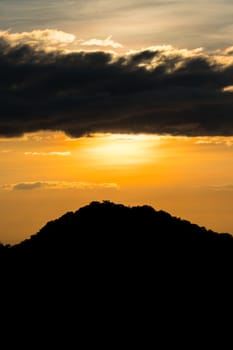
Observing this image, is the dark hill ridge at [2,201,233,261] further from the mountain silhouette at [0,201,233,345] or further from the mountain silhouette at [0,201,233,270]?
the mountain silhouette at [0,201,233,345]

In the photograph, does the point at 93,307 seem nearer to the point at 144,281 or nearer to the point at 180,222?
the point at 144,281

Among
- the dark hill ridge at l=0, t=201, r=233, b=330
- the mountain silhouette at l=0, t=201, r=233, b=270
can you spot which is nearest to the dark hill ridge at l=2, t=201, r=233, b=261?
the mountain silhouette at l=0, t=201, r=233, b=270

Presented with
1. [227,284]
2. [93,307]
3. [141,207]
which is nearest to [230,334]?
[227,284]

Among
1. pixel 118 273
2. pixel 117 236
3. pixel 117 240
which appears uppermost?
pixel 117 236

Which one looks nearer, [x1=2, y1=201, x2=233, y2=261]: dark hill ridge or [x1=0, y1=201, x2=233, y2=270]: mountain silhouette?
[x1=0, y1=201, x2=233, y2=270]: mountain silhouette

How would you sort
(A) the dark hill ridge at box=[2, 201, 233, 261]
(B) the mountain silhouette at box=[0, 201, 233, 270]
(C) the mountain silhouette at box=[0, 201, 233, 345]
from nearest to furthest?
(C) the mountain silhouette at box=[0, 201, 233, 345] < (B) the mountain silhouette at box=[0, 201, 233, 270] < (A) the dark hill ridge at box=[2, 201, 233, 261]

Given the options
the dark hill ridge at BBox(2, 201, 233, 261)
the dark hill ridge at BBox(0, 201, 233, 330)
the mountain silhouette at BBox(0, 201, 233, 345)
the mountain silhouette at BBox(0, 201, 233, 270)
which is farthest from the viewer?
the dark hill ridge at BBox(2, 201, 233, 261)

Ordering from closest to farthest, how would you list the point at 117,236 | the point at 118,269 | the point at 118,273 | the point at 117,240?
the point at 118,273, the point at 118,269, the point at 117,240, the point at 117,236

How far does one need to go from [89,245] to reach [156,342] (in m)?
17.0

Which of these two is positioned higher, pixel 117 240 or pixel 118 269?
pixel 117 240

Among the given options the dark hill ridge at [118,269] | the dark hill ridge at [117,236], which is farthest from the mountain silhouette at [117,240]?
the dark hill ridge at [118,269]

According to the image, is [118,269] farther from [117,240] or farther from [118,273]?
[117,240]

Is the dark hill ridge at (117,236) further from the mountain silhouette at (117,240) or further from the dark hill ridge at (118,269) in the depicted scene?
the dark hill ridge at (118,269)

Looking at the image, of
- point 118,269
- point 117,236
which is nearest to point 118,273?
point 118,269
